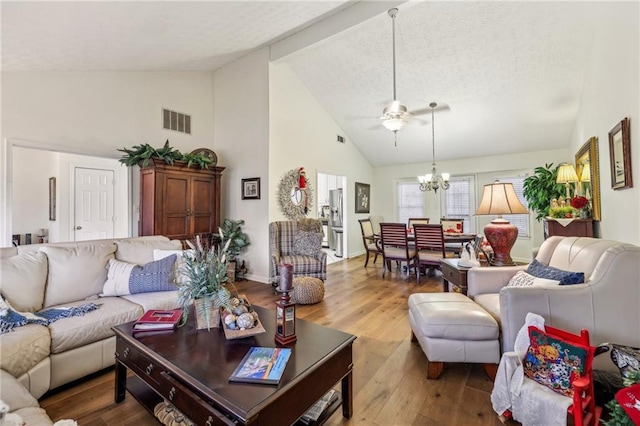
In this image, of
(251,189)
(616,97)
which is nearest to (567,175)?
(616,97)

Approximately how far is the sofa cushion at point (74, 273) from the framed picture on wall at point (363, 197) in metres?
5.55

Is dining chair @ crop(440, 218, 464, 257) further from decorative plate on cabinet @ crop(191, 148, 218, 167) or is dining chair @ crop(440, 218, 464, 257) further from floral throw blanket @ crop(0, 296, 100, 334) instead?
floral throw blanket @ crop(0, 296, 100, 334)

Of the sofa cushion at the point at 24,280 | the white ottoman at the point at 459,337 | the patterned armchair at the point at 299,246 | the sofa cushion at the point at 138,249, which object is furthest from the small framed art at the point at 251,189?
the white ottoman at the point at 459,337

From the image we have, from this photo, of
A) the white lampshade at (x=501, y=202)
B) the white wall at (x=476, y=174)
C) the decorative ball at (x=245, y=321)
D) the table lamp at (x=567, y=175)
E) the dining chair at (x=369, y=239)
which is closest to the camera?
the decorative ball at (x=245, y=321)

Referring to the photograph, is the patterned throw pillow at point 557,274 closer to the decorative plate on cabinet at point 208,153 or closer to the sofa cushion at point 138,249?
the sofa cushion at point 138,249

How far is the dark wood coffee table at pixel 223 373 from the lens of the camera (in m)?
1.14

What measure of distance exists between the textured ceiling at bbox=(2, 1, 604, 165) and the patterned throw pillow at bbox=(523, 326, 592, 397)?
3.62 meters

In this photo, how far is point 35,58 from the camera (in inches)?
121

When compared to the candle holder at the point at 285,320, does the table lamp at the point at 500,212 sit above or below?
above

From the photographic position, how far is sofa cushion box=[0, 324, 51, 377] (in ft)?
5.06

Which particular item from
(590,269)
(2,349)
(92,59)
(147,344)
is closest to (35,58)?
(92,59)

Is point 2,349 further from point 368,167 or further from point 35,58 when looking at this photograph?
point 368,167

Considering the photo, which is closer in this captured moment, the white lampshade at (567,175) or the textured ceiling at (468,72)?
the textured ceiling at (468,72)

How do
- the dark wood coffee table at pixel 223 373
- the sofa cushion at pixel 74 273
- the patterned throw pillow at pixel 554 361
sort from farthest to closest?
the sofa cushion at pixel 74 273
the patterned throw pillow at pixel 554 361
the dark wood coffee table at pixel 223 373
